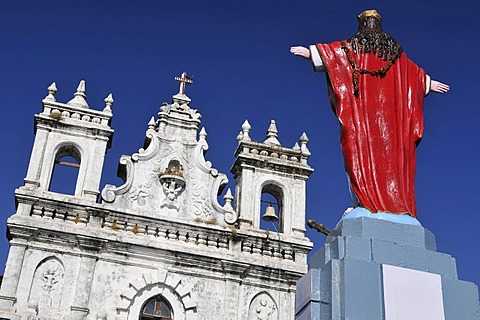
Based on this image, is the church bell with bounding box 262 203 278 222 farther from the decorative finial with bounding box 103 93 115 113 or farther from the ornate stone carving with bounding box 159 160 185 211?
the decorative finial with bounding box 103 93 115 113

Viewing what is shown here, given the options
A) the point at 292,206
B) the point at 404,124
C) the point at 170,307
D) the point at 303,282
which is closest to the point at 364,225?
the point at 303,282

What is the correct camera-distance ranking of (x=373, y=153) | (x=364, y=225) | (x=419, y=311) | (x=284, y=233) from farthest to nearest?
(x=284, y=233), (x=373, y=153), (x=364, y=225), (x=419, y=311)

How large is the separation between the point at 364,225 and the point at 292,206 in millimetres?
8557

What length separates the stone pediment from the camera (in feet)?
41.2

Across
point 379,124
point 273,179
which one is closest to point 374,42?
point 379,124

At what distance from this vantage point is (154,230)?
12195mm

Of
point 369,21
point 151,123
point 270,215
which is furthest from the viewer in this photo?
point 151,123

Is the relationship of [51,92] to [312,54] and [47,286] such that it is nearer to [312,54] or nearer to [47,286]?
[47,286]

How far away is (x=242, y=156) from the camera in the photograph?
44.2 ft

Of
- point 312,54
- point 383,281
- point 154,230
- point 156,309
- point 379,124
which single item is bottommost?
point 383,281

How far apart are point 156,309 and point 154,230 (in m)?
1.45

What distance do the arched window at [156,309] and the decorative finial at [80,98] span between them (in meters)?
4.24

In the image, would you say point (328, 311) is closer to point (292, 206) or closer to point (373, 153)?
point (373, 153)

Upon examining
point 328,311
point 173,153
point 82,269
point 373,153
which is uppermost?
point 173,153
